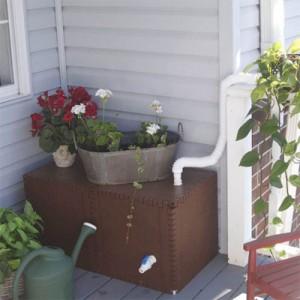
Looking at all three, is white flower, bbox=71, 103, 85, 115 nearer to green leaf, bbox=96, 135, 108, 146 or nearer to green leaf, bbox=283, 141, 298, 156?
green leaf, bbox=96, 135, 108, 146

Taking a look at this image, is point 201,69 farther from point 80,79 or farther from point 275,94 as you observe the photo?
point 80,79

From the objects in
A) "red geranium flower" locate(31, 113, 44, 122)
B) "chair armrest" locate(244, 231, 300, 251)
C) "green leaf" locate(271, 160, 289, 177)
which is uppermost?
"red geranium flower" locate(31, 113, 44, 122)

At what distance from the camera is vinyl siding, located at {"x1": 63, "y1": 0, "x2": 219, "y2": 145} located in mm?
3434

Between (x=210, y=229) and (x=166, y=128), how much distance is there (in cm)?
60

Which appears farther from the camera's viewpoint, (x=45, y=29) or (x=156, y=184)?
(x=45, y=29)

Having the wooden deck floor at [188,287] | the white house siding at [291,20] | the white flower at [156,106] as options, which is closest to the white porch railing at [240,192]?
the wooden deck floor at [188,287]

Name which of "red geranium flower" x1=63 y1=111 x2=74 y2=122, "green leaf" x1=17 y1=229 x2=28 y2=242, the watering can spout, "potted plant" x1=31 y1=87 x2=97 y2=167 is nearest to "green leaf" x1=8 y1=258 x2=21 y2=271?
"green leaf" x1=17 y1=229 x2=28 y2=242

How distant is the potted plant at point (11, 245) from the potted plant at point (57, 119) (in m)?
0.50

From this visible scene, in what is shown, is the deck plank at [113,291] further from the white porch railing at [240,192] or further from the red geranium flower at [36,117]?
the red geranium flower at [36,117]

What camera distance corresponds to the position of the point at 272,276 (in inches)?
110

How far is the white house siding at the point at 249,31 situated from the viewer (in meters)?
3.62

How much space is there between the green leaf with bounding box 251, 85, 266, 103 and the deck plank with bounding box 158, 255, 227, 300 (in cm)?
101

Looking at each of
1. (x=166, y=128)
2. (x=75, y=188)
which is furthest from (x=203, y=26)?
(x=75, y=188)

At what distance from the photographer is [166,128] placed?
3527mm
